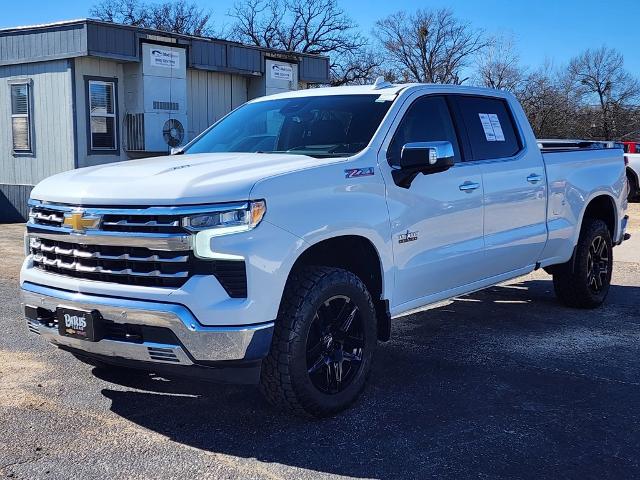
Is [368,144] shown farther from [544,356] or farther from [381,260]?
[544,356]

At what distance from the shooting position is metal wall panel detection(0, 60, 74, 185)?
1471 cm

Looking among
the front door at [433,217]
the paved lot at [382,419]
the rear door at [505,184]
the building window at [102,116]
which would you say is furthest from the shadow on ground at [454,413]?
the building window at [102,116]

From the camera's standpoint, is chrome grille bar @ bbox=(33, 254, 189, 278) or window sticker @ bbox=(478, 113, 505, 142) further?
window sticker @ bbox=(478, 113, 505, 142)

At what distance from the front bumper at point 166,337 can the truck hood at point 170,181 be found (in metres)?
0.54

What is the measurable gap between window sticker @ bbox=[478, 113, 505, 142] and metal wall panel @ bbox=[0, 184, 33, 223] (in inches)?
481

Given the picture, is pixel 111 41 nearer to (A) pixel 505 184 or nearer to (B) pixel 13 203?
(B) pixel 13 203

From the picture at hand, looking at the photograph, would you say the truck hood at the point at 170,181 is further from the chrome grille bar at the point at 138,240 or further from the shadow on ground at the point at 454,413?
the shadow on ground at the point at 454,413

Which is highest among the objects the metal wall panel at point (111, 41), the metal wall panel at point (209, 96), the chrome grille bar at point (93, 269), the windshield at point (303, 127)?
the metal wall panel at point (111, 41)

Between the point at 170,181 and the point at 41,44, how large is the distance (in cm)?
1221

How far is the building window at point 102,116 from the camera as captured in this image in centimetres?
1496

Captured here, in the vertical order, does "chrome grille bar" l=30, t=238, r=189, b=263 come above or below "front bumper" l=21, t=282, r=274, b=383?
above

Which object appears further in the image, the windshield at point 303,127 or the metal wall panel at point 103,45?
the metal wall panel at point 103,45

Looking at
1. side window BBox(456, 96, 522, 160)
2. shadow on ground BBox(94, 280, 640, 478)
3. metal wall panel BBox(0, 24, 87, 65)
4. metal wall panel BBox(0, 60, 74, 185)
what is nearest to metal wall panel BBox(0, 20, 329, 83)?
metal wall panel BBox(0, 24, 87, 65)

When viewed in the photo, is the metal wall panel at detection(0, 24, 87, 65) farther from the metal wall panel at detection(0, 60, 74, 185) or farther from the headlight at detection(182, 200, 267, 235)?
the headlight at detection(182, 200, 267, 235)
